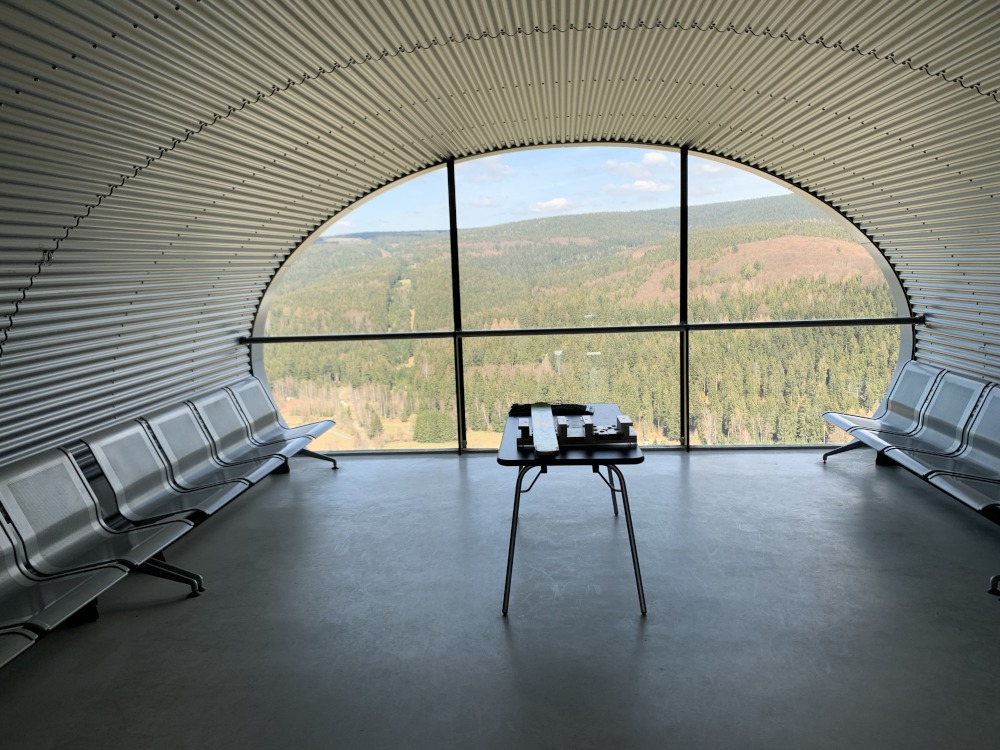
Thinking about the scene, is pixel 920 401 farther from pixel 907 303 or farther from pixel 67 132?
pixel 67 132

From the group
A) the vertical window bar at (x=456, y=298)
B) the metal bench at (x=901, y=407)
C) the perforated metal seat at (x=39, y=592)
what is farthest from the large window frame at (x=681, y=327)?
the perforated metal seat at (x=39, y=592)

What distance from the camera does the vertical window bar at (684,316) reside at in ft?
24.7

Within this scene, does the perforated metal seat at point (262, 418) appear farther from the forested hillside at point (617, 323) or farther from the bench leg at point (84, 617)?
the bench leg at point (84, 617)

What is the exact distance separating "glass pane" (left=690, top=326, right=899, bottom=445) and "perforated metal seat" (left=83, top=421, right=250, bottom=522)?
610cm

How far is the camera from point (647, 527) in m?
5.45

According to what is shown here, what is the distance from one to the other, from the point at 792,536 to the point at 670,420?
113 inches

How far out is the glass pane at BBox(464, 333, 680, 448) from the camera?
314 inches

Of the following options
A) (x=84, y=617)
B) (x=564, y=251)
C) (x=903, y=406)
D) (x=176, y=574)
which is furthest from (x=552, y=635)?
(x=564, y=251)

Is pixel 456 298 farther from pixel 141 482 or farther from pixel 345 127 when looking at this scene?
pixel 141 482

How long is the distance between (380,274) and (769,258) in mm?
8271

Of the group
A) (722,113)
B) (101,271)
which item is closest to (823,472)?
(722,113)

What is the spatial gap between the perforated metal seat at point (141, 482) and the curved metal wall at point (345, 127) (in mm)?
359

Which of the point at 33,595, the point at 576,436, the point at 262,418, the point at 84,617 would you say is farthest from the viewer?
the point at 262,418

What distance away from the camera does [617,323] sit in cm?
777
